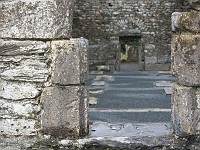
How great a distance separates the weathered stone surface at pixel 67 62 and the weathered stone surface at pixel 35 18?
0.36 feet

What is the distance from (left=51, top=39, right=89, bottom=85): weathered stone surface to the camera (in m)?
3.51

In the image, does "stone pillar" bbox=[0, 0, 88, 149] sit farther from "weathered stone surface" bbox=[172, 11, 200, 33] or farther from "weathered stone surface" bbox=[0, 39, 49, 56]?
"weathered stone surface" bbox=[172, 11, 200, 33]

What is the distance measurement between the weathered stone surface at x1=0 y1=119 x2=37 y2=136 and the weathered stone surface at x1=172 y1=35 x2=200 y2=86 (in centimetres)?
147

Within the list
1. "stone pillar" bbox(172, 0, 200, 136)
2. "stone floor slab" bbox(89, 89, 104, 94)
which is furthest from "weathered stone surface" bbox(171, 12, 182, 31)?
"stone floor slab" bbox(89, 89, 104, 94)

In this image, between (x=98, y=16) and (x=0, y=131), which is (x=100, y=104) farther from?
(x=98, y=16)

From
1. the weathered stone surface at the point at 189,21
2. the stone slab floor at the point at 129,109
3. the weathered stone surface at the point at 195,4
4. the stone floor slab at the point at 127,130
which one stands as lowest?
the stone slab floor at the point at 129,109

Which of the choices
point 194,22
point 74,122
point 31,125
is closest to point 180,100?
point 194,22

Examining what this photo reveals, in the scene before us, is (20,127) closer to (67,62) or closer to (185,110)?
(67,62)

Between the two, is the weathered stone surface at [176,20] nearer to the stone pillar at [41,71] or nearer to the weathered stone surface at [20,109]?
the stone pillar at [41,71]

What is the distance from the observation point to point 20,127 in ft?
11.9

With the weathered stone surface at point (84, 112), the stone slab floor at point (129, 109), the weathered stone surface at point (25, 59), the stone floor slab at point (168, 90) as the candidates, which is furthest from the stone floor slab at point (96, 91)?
the weathered stone surface at point (25, 59)

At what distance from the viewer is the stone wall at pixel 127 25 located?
55.5ft

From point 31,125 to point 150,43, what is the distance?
13.9 m

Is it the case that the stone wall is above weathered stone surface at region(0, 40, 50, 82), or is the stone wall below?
above
